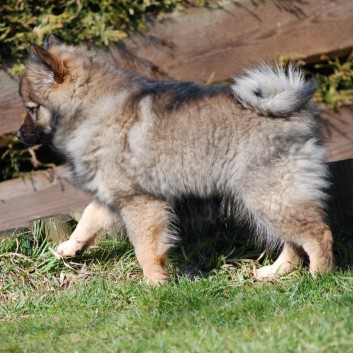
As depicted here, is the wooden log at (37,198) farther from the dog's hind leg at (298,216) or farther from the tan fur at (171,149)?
the dog's hind leg at (298,216)

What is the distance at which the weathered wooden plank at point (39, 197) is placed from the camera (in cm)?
638

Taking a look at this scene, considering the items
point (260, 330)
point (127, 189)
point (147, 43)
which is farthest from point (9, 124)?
point (260, 330)

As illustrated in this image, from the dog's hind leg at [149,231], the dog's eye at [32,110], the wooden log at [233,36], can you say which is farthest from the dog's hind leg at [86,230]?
the wooden log at [233,36]

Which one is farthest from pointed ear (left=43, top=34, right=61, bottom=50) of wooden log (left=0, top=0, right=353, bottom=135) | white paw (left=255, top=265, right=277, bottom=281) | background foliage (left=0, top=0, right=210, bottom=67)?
white paw (left=255, top=265, right=277, bottom=281)

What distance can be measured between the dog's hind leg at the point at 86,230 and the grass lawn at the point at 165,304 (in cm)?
10

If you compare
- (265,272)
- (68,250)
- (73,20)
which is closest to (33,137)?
(68,250)

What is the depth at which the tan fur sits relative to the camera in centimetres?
460

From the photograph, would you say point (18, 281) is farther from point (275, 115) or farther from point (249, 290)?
point (275, 115)

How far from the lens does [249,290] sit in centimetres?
448

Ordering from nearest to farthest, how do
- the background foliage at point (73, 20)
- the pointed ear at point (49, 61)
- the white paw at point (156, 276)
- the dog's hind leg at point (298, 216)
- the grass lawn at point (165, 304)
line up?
the grass lawn at point (165, 304) < the dog's hind leg at point (298, 216) < the white paw at point (156, 276) < the pointed ear at point (49, 61) < the background foliage at point (73, 20)

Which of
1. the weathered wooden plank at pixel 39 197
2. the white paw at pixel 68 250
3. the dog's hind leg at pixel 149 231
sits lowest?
the weathered wooden plank at pixel 39 197

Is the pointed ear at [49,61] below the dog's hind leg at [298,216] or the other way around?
the other way around

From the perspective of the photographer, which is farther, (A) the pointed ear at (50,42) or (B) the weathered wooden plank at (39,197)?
(B) the weathered wooden plank at (39,197)

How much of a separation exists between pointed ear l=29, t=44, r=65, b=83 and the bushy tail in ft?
3.85
